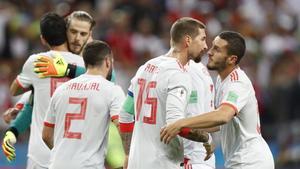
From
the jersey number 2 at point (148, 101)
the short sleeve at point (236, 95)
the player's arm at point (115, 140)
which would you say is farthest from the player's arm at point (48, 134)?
the short sleeve at point (236, 95)

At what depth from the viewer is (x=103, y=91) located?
30.7 ft

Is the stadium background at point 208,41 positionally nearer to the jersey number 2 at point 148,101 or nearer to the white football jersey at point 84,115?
the white football jersey at point 84,115

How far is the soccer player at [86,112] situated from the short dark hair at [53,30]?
87cm

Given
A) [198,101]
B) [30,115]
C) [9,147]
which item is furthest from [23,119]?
[198,101]

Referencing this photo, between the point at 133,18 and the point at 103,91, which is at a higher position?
the point at 133,18

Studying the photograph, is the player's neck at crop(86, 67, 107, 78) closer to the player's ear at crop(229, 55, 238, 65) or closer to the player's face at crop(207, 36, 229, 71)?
the player's face at crop(207, 36, 229, 71)

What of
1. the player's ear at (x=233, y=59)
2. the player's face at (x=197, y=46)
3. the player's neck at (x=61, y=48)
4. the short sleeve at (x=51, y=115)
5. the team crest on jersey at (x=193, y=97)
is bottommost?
the short sleeve at (x=51, y=115)

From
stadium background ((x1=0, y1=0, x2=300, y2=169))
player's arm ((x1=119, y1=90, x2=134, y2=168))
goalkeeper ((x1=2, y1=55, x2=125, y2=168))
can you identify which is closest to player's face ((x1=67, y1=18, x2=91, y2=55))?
goalkeeper ((x1=2, y1=55, x2=125, y2=168))

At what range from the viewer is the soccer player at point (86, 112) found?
30.7ft

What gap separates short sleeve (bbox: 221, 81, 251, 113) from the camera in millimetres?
8922

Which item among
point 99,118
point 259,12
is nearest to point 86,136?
point 99,118

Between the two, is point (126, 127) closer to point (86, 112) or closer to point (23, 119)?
point (86, 112)

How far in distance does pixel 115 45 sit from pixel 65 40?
313 inches

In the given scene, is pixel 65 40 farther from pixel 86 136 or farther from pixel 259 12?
pixel 259 12
